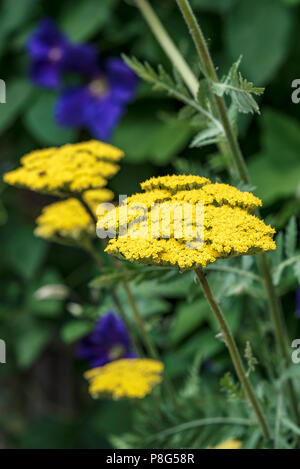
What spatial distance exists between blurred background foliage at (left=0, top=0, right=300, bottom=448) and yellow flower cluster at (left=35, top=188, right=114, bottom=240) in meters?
0.13

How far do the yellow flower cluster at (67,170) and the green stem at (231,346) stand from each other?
0.13 meters

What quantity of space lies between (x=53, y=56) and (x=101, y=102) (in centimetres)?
10

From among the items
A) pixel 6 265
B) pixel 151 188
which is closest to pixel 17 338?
pixel 6 265

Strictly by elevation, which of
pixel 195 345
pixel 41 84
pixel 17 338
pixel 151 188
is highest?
pixel 41 84

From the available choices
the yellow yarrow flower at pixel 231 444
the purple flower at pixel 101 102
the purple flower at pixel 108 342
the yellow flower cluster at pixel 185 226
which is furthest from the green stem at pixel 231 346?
the purple flower at pixel 101 102

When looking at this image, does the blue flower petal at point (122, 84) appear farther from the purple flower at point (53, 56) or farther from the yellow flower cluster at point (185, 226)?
the yellow flower cluster at point (185, 226)

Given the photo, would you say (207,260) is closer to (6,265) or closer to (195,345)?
(195,345)

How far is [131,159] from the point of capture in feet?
3.51

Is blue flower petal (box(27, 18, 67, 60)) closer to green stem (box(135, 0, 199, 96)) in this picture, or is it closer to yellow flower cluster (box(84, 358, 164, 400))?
green stem (box(135, 0, 199, 96))

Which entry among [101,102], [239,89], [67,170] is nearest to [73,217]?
[67,170]

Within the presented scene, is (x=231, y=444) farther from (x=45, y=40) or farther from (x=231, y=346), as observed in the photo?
(x=45, y=40)

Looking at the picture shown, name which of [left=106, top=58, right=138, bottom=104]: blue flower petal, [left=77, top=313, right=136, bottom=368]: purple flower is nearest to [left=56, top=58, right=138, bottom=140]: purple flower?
[left=106, top=58, right=138, bottom=104]: blue flower petal
